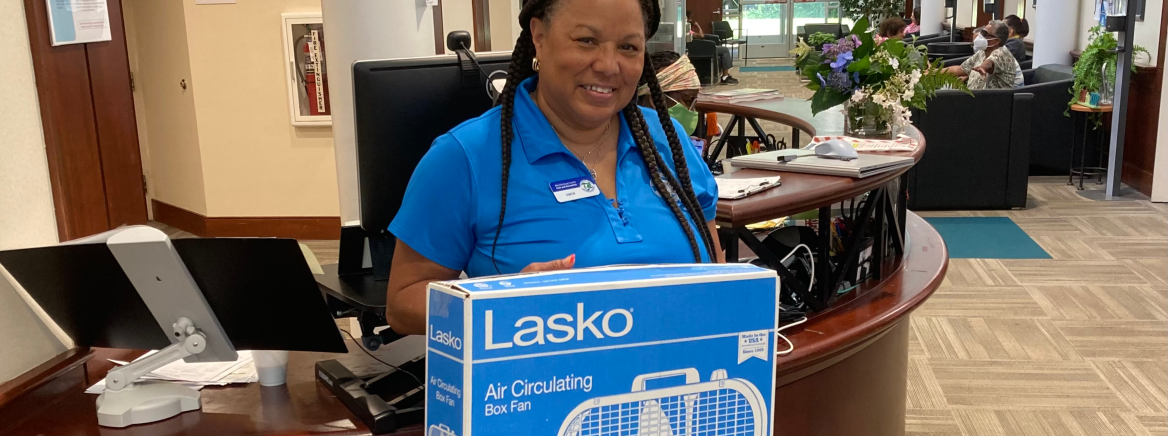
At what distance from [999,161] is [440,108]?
18.2 feet

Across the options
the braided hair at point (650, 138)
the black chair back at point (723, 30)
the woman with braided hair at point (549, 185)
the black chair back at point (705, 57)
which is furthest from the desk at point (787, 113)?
the black chair back at point (723, 30)

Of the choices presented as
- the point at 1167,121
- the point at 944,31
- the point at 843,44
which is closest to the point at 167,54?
the point at 843,44

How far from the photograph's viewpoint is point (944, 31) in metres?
17.1

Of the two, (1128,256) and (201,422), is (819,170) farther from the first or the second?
(1128,256)

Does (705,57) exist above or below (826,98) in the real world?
below

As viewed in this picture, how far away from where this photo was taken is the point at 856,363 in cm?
234

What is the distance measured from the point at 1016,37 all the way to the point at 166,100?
781 centimetres

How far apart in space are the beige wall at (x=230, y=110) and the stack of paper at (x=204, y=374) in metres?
4.23

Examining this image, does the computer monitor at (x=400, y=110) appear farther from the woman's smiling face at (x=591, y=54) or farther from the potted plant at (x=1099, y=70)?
the potted plant at (x=1099, y=70)

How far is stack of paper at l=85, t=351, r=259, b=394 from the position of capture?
1712mm

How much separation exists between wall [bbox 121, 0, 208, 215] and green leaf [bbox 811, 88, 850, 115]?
4.06 metres

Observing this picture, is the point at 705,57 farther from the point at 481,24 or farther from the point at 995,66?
the point at 481,24

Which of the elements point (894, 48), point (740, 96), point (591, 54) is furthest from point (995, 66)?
point (591, 54)

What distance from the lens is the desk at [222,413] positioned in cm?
154
